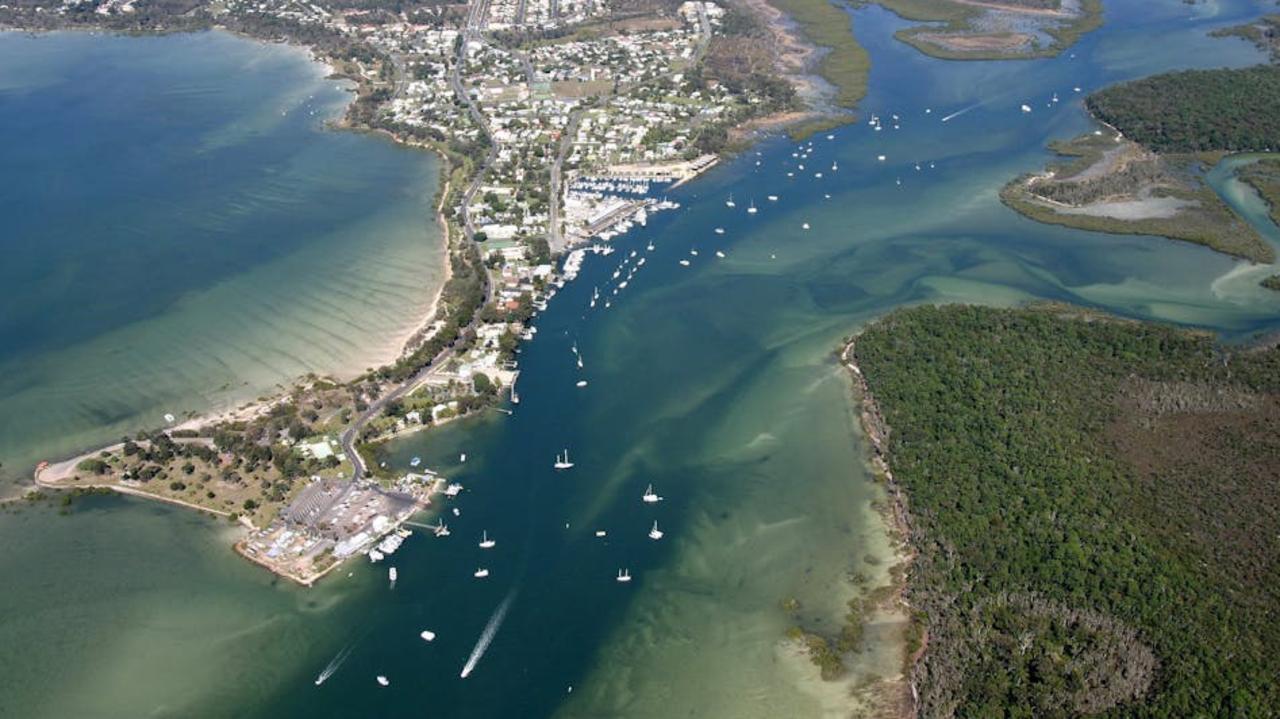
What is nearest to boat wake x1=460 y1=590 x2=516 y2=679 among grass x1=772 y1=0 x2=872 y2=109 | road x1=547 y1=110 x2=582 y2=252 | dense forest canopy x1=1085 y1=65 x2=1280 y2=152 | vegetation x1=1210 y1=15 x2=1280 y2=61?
road x1=547 y1=110 x2=582 y2=252

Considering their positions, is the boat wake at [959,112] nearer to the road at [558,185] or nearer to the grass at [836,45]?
the grass at [836,45]

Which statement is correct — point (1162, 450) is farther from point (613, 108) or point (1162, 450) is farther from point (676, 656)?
point (613, 108)

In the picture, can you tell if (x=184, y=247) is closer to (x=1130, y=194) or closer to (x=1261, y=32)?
(x=1130, y=194)

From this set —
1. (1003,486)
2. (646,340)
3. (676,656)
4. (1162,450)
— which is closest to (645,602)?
(676,656)

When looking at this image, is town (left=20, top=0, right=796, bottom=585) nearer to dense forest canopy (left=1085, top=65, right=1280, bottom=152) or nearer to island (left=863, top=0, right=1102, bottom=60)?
island (left=863, top=0, right=1102, bottom=60)

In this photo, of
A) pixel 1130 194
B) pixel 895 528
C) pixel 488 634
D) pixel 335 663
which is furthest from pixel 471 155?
pixel 335 663

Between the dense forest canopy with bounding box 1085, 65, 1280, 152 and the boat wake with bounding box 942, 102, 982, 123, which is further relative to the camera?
the boat wake with bounding box 942, 102, 982, 123
